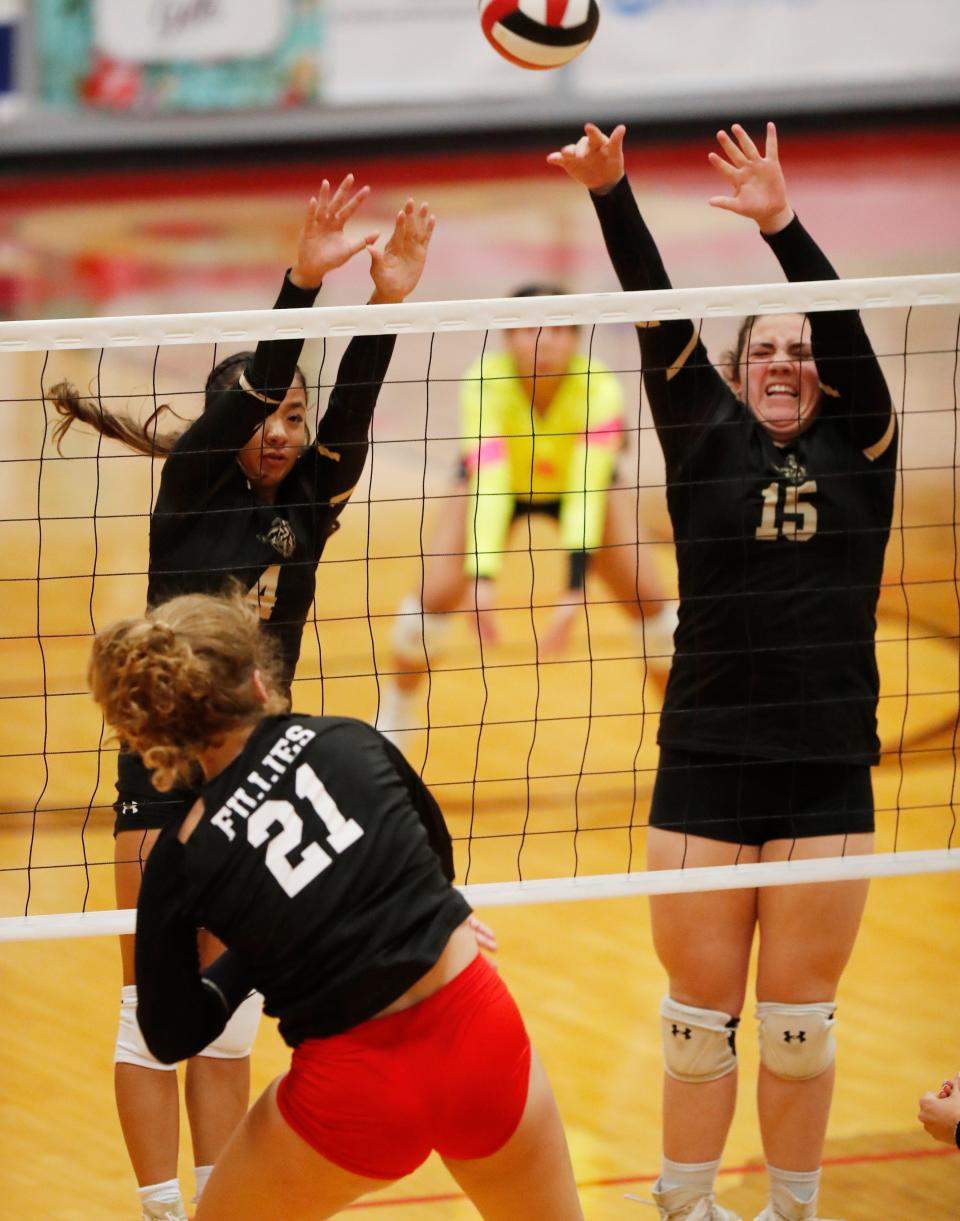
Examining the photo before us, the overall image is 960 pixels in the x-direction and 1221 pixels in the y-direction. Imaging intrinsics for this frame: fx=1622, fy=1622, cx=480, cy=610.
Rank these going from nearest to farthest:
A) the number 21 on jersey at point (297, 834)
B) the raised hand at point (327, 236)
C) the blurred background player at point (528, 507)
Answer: the number 21 on jersey at point (297, 834)
the raised hand at point (327, 236)
the blurred background player at point (528, 507)

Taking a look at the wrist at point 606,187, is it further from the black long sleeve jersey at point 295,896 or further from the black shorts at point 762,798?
the black long sleeve jersey at point 295,896

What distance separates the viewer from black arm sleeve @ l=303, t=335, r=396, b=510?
3.45 metres

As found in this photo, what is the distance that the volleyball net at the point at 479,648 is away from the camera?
3443 millimetres

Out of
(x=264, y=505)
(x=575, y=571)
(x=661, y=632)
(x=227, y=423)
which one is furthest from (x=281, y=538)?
(x=661, y=632)

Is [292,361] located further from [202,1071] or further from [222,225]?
[222,225]

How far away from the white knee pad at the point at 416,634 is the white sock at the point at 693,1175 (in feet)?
8.92

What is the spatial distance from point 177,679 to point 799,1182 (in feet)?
6.49

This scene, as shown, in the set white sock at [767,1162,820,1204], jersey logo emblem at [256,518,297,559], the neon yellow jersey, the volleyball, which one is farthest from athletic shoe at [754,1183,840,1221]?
the volleyball

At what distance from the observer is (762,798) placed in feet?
11.6

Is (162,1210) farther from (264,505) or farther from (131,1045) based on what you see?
(264,505)

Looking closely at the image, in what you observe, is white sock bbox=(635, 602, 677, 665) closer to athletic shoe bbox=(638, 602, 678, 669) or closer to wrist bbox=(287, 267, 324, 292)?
athletic shoe bbox=(638, 602, 678, 669)

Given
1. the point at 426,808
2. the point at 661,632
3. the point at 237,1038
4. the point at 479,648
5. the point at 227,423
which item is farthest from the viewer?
the point at 479,648

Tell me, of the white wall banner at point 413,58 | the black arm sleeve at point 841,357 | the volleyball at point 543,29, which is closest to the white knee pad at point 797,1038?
the black arm sleeve at point 841,357

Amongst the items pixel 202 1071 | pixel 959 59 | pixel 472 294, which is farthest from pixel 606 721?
pixel 959 59
